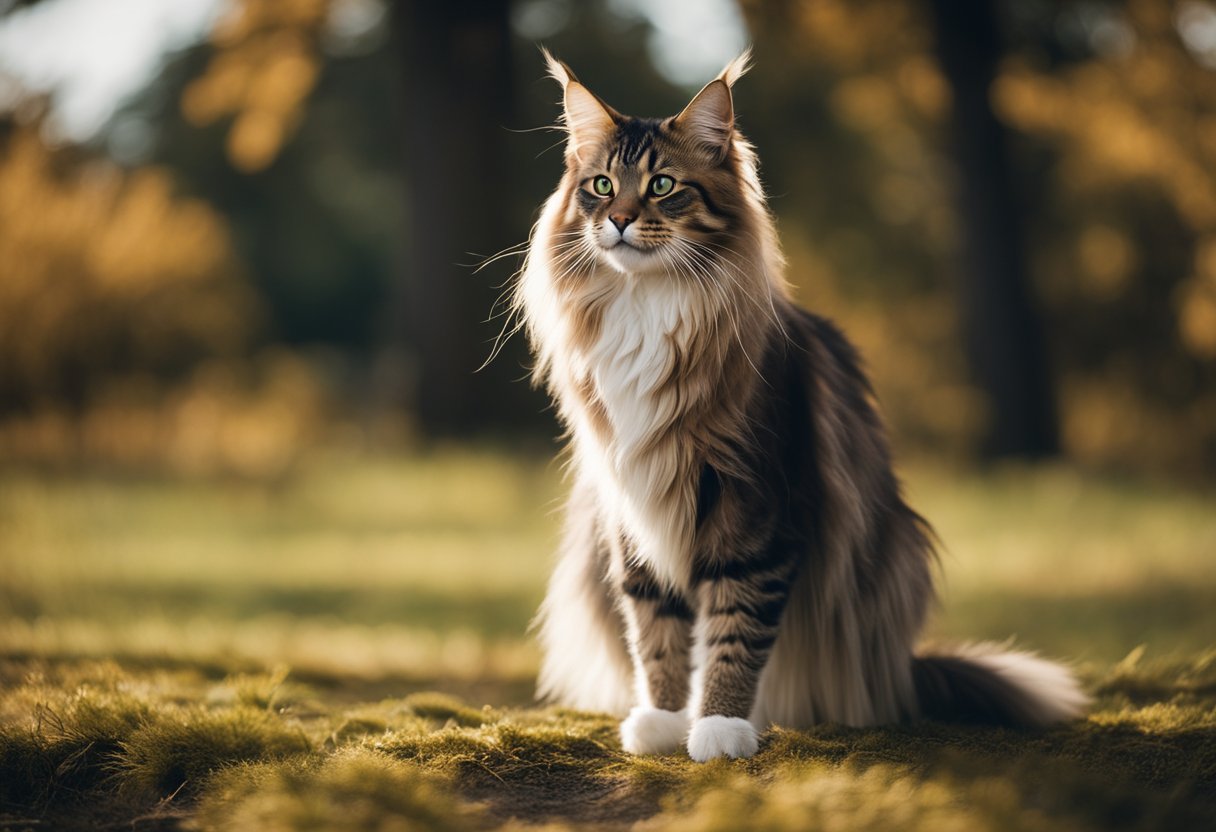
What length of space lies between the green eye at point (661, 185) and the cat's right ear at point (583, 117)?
0.23m

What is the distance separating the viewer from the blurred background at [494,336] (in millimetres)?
5949

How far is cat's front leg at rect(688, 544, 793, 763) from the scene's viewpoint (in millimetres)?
2607

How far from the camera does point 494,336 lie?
8.08 metres

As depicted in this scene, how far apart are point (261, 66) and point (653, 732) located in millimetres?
6047

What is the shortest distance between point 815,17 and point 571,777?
20.5ft

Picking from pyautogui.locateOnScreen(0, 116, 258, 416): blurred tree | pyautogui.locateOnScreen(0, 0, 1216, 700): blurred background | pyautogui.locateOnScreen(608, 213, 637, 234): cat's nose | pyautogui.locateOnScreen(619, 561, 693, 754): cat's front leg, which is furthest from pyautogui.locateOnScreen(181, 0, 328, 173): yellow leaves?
pyautogui.locateOnScreen(619, 561, 693, 754): cat's front leg

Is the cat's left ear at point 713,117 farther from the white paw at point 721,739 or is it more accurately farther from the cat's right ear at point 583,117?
the white paw at point 721,739

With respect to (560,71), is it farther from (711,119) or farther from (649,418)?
(649,418)

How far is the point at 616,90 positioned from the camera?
13250 mm

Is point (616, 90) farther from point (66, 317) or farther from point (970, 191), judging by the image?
point (66, 317)

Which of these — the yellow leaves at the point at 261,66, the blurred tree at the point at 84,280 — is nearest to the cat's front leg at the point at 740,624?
the yellow leaves at the point at 261,66

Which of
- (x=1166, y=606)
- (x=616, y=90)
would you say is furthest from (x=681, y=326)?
(x=616, y=90)

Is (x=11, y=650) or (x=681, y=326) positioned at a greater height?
(x=681, y=326)

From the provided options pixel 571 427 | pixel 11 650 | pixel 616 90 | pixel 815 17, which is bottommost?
pixel 11 650
